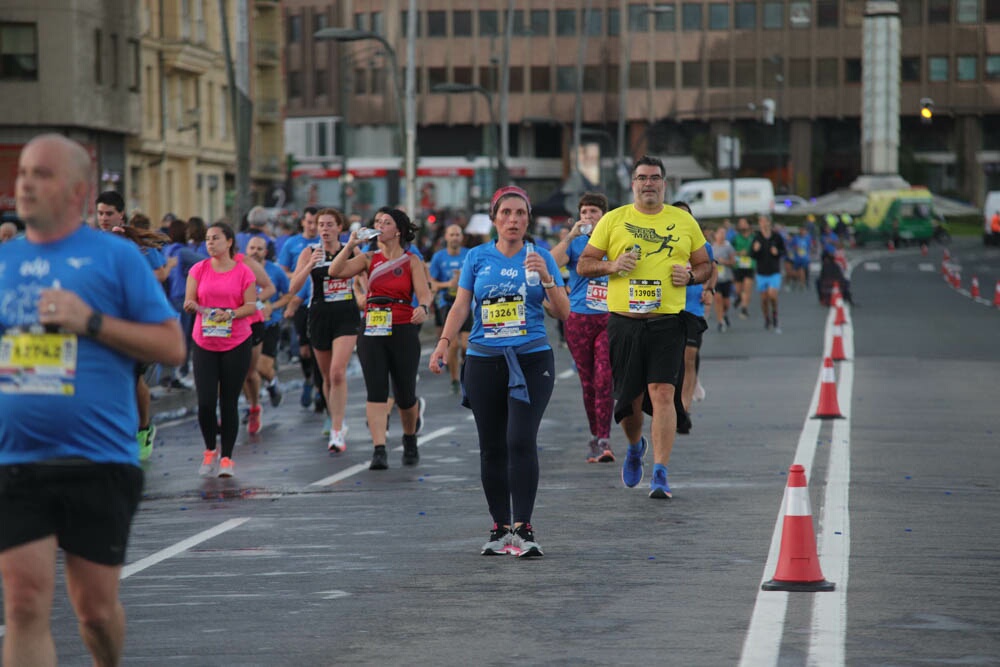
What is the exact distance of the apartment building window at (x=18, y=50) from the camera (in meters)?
48.5

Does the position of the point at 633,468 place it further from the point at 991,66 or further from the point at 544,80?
the point at 544,80

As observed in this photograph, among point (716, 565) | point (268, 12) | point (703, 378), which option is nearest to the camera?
point (716, 565)

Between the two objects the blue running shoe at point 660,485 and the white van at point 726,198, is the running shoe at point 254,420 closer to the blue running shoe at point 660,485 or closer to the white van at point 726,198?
the blue running shoe at point 660,485

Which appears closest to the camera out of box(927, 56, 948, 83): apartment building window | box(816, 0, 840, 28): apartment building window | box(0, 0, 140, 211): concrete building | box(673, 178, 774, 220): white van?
box(0, 0, 140, 211): concrete building

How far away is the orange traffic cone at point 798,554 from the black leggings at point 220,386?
595 cm

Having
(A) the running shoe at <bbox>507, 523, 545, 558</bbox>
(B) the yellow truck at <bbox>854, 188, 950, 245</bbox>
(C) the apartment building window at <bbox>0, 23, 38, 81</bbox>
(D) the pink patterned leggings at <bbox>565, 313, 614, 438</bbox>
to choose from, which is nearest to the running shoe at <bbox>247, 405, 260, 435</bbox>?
(D) the pink patterned leggings at <bbox>565, 313, 614, 438</bbox>

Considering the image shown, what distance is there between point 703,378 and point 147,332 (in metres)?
17.5

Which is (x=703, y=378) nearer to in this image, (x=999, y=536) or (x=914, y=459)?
(x=914, y=459)

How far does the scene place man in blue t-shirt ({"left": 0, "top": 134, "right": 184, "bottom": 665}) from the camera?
524cm

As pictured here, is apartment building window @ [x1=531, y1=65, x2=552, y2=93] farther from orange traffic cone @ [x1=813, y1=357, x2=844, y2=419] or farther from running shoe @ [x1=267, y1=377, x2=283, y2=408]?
orange traffic cone @ [x1=813, y1=357, x2=844, y2=419]

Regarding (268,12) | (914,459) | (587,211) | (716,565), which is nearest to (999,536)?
(716,565)

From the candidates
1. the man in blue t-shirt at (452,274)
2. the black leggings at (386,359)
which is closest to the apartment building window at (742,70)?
the man in blue t-shirt at (452,274)

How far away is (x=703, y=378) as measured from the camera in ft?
74.0

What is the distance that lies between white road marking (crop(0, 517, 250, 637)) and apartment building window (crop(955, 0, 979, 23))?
107497 millimetres
